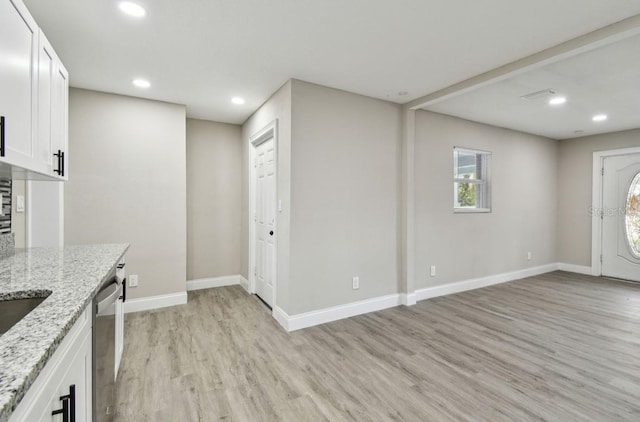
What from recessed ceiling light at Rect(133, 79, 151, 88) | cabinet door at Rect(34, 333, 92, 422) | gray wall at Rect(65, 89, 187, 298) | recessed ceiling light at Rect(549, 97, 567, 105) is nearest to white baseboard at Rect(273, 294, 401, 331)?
gray wall at Rect(65, 89, 187, 298)

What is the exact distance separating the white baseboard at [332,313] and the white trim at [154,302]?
133 cm

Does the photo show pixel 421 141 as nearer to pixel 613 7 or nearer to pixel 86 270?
pixel 613 7

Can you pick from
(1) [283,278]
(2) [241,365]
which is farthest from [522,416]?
(1) [283,278]

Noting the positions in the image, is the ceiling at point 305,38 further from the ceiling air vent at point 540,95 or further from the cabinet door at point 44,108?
the ceiling air vent at point 540,95

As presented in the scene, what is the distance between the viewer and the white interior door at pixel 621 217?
17.0 feet

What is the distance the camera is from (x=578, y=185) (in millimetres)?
5824

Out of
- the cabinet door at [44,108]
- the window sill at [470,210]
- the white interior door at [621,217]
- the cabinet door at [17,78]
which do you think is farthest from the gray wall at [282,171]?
the white interior door at [621,217]

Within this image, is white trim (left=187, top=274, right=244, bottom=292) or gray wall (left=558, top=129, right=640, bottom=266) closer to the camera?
white trim (left=187, top=274, right=244, bottom=292)

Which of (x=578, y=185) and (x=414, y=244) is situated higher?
(x=578, y=185)

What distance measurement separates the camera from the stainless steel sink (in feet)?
3.74

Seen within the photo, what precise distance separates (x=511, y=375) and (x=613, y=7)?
2.62 meters

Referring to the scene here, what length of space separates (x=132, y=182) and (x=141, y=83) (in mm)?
1133

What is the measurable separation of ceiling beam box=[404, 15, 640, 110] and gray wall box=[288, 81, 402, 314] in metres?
0.86

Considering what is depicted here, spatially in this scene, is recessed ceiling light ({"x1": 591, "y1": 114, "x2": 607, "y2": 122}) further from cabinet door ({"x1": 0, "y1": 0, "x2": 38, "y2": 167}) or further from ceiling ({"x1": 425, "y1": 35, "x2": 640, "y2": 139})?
cabinet door ({"x1": 0, "y1": 0, "x2": 38, "y2": 167})
